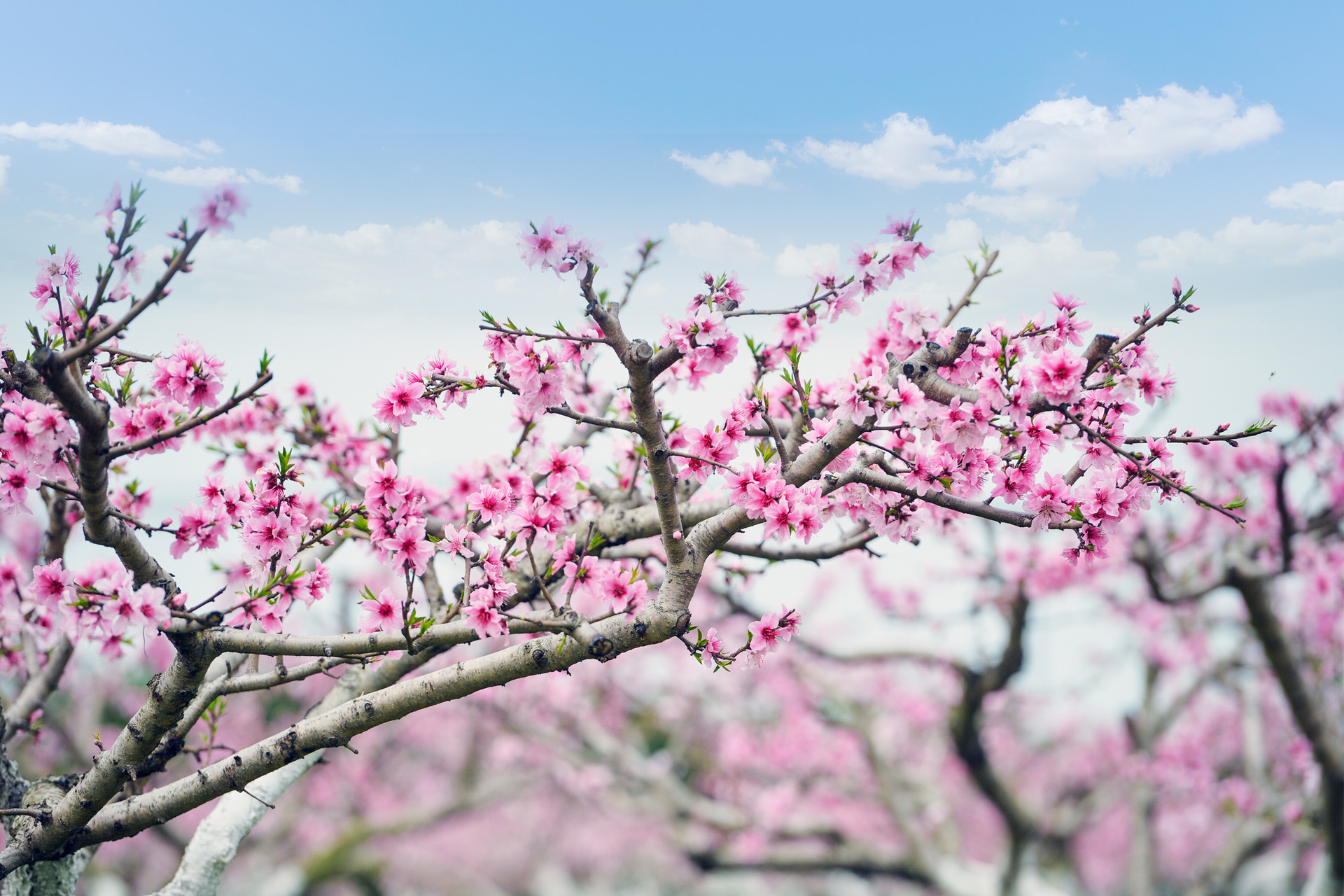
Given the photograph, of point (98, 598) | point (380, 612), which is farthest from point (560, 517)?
point (98, 598)

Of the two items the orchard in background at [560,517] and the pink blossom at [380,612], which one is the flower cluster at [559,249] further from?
the pink blossom at [380,612]

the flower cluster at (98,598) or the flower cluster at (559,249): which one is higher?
the flower cluster at (559,249)

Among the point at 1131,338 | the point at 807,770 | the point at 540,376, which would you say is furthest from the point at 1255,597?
the point at 807,770

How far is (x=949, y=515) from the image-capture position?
12.9 ft

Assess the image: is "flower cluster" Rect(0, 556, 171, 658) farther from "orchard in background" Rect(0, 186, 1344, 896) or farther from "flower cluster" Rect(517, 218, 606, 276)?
"flower cluster" Rect(517, 218, 606, 276)

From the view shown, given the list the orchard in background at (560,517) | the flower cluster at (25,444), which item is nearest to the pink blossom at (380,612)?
the orchard in background at (560,517)

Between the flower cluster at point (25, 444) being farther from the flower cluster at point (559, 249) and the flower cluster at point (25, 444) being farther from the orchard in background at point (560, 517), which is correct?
the flower cluster at point (559, 249)

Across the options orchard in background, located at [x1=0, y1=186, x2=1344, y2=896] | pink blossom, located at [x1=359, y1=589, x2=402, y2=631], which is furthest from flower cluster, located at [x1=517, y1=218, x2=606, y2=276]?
pink blossom, located at [x1=359, y1=589, x2=402, y2=631]

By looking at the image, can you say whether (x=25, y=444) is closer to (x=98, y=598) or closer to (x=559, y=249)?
(x=98, y=598)

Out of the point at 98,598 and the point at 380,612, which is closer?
the point at 98,598

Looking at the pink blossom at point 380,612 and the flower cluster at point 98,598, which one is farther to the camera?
the pink blossom at point 380,612

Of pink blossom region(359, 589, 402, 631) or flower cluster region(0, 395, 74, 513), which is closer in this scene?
flower cluster region(0, 395, 74, 513)

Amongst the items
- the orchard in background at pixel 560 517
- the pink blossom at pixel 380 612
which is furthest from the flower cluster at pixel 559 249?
the pink blossom at pixel 380 612

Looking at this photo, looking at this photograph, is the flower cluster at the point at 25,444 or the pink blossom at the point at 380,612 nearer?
the flower cluster at the point at 25,444
